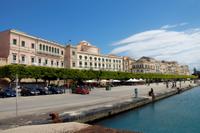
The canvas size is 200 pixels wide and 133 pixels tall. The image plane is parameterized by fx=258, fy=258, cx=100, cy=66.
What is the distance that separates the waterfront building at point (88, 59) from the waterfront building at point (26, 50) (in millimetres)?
8813

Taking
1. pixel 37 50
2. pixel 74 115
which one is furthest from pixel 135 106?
pixel 37 50

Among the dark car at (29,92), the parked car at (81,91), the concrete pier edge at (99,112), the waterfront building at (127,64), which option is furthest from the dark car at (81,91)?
the waterfront building at (127,64)

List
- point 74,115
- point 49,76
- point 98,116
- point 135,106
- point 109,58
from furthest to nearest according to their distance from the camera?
point 109,58 → point 49,76 → point 135,106 → point 98,116 → point 74,115

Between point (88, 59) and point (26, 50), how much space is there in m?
45.2

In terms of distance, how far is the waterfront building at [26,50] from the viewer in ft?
204

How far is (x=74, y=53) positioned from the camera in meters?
94.4

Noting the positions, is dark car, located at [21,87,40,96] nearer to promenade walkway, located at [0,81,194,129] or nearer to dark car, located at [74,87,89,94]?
promenade walkway, located at [0,81,194,129]

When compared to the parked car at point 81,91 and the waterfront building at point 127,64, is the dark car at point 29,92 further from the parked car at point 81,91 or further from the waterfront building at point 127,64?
the waterfront building at point 127,64

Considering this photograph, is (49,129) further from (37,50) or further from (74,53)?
(74,53)

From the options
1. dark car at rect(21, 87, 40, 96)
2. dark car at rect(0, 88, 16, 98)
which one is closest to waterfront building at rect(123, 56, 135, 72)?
dark car at rect(21, 87, 40, 96)

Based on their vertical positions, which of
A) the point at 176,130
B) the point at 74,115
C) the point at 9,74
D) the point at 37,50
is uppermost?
the point at 37,50

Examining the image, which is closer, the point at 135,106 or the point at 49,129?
the point at 49,129

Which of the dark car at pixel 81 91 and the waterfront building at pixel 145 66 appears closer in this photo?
the dark car at pixel 81 91

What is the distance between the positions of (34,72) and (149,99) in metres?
28.4
